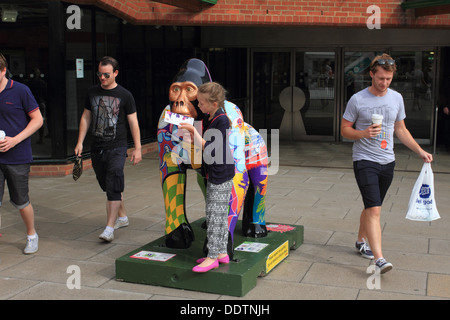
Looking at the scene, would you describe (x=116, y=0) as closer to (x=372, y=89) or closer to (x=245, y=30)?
(x=245, y=30)

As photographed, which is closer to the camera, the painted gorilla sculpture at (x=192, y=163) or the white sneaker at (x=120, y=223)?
the painted gorilla sculpture at (x=192, y=163)

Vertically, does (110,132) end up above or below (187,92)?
below

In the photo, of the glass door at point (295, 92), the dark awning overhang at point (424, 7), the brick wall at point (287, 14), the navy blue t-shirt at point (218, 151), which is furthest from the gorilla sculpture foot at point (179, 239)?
the glass door at point (295, 92)

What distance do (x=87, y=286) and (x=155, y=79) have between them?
850 centimetres

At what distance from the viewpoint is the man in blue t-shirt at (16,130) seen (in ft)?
17.1

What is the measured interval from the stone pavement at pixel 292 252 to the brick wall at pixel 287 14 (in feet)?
9.03

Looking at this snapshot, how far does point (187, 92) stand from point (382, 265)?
7.00ft

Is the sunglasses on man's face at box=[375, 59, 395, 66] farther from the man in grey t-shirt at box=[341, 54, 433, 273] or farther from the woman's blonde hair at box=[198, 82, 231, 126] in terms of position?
the woman's blonde hair at box=[198, 82, 231, 126]

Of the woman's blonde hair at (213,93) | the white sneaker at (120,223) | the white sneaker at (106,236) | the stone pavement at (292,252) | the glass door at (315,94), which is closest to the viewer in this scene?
the woman's blonde hair at (213,93)

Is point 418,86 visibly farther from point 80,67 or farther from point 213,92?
point 213,92

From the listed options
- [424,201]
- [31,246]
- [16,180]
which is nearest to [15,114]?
[16,180]

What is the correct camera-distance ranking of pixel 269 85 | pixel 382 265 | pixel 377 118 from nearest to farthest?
pixel 377 118 → pixel 382 265 → pixel 269 85

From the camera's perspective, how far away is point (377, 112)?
484cm

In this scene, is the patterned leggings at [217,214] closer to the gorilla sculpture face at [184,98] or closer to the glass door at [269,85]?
the gorilla sculpture face at [184,98]
